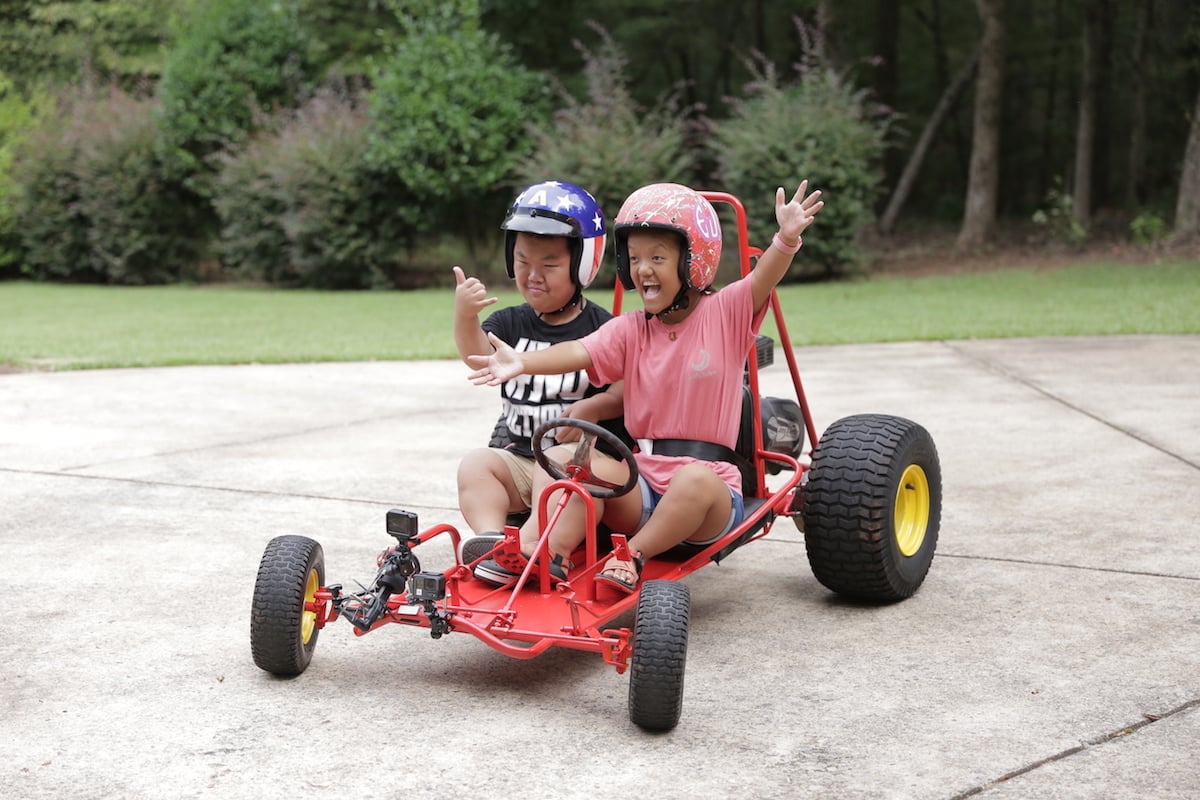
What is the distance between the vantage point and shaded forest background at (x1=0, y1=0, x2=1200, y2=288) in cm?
1675

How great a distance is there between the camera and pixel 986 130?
19.6m

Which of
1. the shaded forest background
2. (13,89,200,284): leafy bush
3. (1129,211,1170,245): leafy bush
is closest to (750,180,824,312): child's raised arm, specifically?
the shaded forest background

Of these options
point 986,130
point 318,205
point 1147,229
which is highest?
point 986,130

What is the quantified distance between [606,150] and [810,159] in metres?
2.43

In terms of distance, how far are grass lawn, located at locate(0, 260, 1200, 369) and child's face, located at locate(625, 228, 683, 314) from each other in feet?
21.5

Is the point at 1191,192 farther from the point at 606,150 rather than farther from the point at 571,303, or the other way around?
the point at 571,303

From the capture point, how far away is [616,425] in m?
4.09

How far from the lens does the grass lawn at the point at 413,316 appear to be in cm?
1077

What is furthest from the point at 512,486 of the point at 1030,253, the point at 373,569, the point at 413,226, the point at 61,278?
the point at 61,278

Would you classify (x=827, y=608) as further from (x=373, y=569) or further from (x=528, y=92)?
(x=528, y=92)

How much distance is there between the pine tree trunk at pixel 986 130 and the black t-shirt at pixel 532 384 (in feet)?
54.7

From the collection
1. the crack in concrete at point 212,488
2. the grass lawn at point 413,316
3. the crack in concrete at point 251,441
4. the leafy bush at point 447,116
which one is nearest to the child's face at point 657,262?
the crack in concrete at point 212,488

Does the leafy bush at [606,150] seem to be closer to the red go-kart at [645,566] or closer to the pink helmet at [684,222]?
the red go-kart at [645,566]

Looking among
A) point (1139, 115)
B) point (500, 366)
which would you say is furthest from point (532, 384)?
point (1139, 115)
